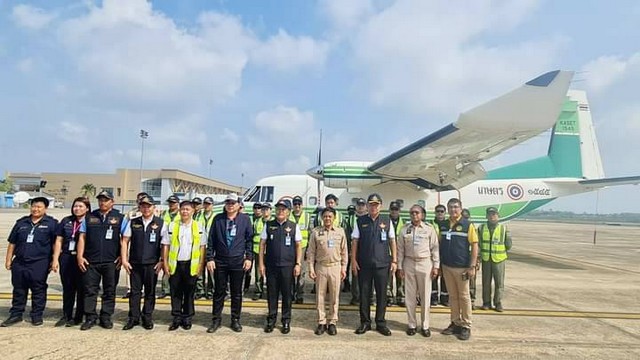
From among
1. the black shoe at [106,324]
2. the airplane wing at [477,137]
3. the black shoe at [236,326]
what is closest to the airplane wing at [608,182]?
the airplane wing at [477,137]

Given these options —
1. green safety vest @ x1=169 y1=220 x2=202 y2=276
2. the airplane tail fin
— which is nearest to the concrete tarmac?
green safety vest @ x1=169 y1=220 x2=202 y2=276

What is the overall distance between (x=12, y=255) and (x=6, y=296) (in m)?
2.10

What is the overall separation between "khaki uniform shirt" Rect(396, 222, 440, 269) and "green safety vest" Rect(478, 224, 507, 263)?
187cm

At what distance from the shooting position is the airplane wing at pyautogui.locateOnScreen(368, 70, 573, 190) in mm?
6551

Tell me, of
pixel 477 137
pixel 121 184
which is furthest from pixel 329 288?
pixel 121 184

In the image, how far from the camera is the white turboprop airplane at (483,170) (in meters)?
7.00

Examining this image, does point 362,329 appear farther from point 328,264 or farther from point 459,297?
point 459,297

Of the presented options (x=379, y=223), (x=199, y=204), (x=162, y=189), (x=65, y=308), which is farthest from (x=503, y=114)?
(x=162, y=189)

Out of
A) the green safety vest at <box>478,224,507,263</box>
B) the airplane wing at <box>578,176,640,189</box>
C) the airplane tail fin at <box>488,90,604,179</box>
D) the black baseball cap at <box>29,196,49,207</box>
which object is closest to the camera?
the black baseball cap at <box>29,196,49,207</box>

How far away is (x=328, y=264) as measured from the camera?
543cm

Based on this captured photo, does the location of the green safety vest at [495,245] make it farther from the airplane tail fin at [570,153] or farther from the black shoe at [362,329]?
the airplane tail fin at [570,153]

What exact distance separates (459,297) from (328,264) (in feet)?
6.22

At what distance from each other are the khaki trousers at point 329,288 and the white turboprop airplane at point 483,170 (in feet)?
13.2

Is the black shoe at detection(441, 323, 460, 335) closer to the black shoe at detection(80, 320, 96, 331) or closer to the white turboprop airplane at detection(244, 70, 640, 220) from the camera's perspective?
the white turboprop airplane at detection(244, 70, 640, 220)
